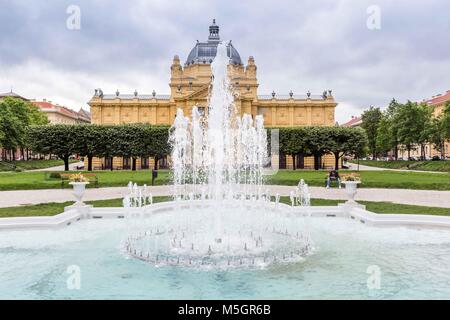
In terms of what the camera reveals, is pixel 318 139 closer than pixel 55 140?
No

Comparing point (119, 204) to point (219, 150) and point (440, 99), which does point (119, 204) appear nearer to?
point (219, 150)

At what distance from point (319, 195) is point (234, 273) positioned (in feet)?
52.2

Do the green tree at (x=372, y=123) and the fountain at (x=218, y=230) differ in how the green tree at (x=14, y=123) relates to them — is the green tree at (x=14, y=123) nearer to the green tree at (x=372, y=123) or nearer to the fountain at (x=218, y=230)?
the fountain at (x=218, y=230)

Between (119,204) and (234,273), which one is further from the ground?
(119,204)

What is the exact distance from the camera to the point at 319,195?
23.7m

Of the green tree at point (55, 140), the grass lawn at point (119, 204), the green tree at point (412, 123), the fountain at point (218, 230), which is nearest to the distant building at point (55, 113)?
the green tree at point (55, 140)

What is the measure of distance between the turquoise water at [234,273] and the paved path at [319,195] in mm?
8714

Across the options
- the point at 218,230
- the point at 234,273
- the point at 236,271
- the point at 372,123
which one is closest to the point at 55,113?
the point at 372,123

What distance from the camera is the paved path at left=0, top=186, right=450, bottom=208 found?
20641 mm

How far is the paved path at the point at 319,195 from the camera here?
2064cm

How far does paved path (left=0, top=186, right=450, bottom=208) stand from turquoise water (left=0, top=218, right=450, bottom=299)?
871cm

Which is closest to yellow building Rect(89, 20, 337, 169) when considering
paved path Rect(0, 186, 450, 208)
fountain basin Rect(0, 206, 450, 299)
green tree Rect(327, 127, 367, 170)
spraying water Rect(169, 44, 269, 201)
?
spraying water Rect(169, 44, 269, 201)
